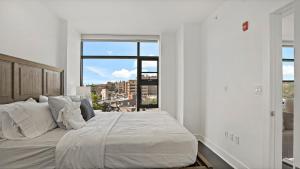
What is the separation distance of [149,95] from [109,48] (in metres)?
1.78

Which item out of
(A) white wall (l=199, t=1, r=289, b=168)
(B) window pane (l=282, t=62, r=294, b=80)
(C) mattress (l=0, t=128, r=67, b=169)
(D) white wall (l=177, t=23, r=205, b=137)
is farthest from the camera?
(D) white wall (l=177, t=23, r=205, b=137)

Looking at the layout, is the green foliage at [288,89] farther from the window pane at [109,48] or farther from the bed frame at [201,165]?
the window pane at [109,48]

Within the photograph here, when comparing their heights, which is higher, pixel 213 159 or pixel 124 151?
pixel 124 151

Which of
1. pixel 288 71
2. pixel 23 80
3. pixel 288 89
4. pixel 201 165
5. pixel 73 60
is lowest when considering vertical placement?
pixel 201 165

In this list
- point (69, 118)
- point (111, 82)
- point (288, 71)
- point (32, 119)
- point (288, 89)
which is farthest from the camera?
point (111, 82)

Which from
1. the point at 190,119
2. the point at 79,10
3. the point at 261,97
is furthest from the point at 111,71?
the point at 261,97

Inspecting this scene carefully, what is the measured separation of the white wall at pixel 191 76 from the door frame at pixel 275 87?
225cm

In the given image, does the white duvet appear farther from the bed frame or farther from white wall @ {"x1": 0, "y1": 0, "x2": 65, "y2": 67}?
white wall @ {"x1": 0, "y1": 0, "x2": 65, "y2": 67}

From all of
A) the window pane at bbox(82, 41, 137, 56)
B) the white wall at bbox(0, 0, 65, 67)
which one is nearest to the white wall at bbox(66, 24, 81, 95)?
the white wall at bbox(0, 0, 65, 67)

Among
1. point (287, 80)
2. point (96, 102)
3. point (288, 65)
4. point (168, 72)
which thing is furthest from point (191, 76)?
point (96, 102)

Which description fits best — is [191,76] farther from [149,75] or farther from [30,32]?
[30,32]

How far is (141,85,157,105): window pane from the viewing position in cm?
560

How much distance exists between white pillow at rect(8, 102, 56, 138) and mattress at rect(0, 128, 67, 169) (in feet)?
0.61

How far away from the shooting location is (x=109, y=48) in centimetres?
552
